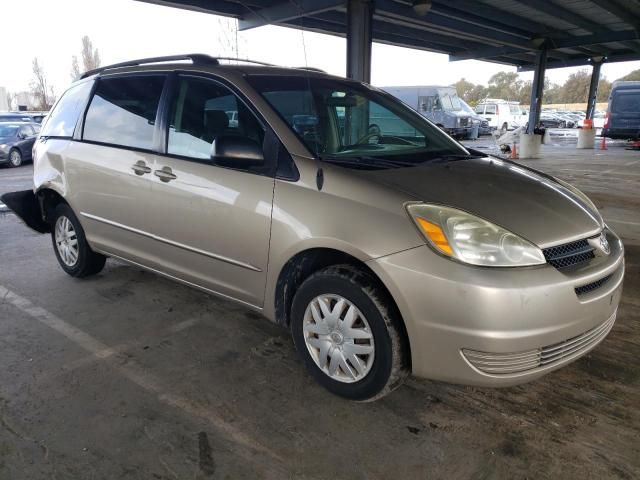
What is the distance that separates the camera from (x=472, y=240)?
7.12 ft

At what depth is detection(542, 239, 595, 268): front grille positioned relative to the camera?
7.31 ft

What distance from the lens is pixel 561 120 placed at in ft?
124

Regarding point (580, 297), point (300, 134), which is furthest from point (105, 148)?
point (580, 297)

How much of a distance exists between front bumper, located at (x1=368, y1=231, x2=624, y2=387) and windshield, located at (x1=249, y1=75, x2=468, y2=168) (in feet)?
2.86

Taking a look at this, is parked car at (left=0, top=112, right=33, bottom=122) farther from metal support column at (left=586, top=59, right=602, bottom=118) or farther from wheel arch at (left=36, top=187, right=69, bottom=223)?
metal support column at (left=586, top=59, right=602, bottom=118)

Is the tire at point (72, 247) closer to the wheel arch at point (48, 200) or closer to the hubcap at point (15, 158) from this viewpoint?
the wheel arch at point (48, 200)

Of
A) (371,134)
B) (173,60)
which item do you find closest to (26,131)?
(173,60)

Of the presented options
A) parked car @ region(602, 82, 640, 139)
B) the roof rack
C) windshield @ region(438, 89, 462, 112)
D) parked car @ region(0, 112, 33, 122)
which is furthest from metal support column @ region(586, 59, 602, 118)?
the roof rack

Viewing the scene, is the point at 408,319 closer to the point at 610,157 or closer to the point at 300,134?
the point at 300,134

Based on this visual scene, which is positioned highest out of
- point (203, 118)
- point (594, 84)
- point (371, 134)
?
point (594, 84)

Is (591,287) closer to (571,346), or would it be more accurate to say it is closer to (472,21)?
(571,346)

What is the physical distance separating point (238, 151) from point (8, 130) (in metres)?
15.7

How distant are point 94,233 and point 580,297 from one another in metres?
3.47

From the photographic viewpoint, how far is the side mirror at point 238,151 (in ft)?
8.79
